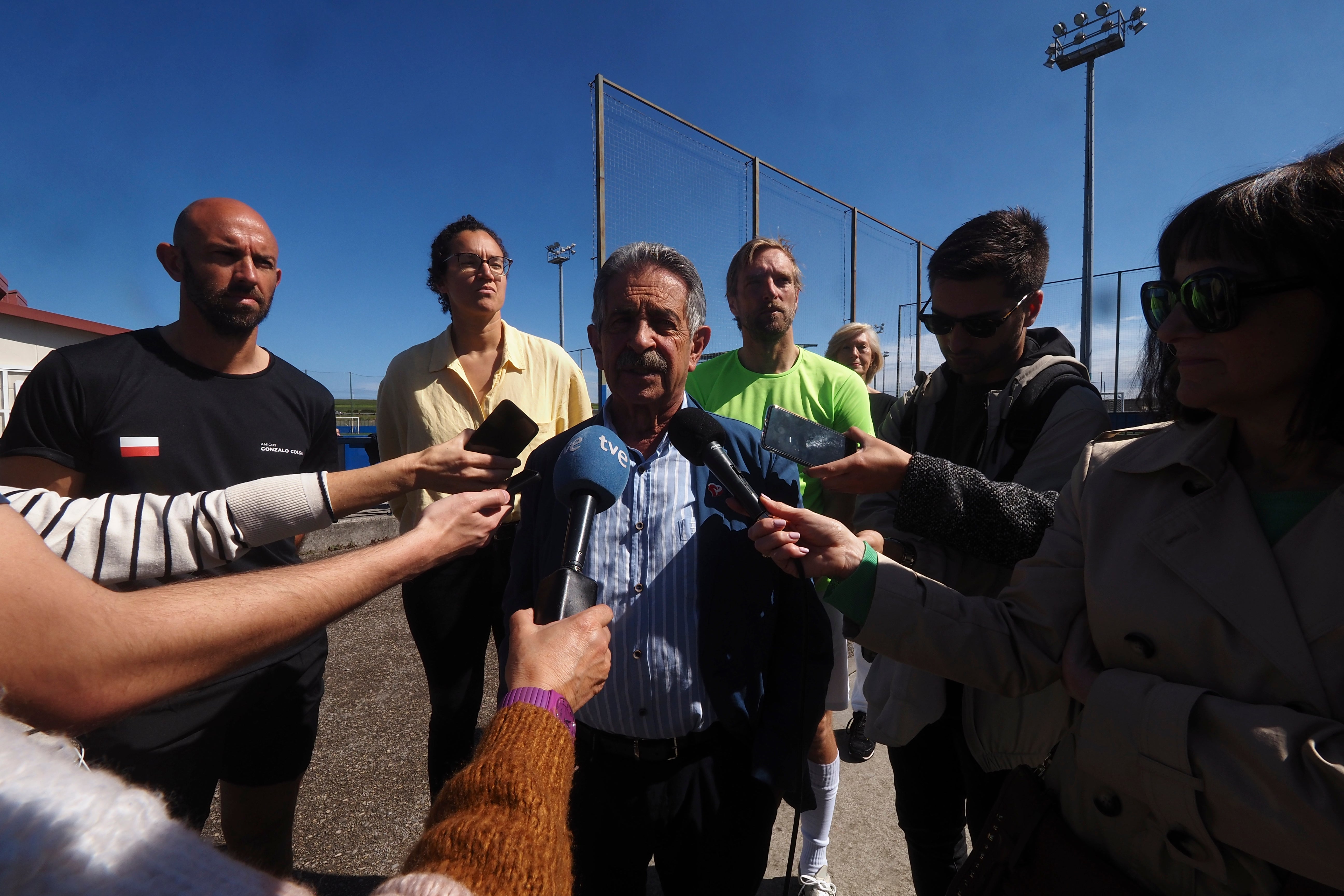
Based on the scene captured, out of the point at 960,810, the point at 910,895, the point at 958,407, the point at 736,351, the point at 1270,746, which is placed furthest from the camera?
the point at 736,351

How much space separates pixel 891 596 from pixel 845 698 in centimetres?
183

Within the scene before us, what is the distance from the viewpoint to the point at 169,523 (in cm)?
161

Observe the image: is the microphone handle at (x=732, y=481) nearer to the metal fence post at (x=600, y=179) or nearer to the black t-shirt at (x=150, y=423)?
the black t-shirt at (x=150, y=423)

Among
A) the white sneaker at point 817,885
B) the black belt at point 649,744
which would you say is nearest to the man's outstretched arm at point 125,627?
the black belt at point 649,744

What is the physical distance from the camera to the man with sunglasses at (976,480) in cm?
170

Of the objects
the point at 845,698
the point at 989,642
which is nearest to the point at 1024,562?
the point at 989,642

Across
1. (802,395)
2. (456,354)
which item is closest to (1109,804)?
(802,395)

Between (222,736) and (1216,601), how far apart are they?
271cm

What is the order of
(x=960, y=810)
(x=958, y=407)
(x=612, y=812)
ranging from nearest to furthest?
1. (x=612, y=812)
2. (x=960, y=810)
3. (x=958, y=407)

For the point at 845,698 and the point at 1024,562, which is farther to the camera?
the point at 845,698

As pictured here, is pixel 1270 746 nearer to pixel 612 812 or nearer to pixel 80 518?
pixel 612 812

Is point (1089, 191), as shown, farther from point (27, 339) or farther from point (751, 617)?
point (27, 339)

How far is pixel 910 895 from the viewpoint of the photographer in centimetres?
253

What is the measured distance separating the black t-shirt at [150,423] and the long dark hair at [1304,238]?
2708 millimetres
